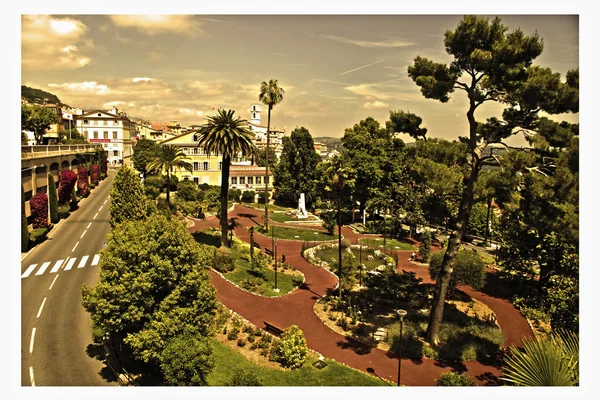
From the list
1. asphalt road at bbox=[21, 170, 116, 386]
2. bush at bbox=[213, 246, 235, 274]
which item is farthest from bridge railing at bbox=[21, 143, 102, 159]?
bush at bbox=[213, 246, 235, 274]

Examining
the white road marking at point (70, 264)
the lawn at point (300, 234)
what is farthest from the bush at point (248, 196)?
the white road marking at point (70, 264)

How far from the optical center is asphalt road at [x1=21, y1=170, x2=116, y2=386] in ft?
65.7

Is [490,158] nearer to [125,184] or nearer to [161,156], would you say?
[125,184]

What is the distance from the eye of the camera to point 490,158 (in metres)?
21.5

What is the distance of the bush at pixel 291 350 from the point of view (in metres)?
21.3

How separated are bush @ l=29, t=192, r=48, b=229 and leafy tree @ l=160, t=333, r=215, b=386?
3283 centimetres

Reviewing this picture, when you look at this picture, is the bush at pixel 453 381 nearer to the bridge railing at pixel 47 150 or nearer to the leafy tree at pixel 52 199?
the bridge railing at pixel 47 150

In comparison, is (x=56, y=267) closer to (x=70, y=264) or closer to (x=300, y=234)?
(x=70, y=264)

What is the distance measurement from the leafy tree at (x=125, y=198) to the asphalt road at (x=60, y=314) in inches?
187

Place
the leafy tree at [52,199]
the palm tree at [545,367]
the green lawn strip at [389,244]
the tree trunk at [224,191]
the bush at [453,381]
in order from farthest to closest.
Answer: the green lawn strip at [389,244] < the leafy tree at [52,199] < the tree trunk at [224,191] < the bush at [453,381] < the palm tree at [545,367]

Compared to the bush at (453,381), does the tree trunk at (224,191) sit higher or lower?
higher

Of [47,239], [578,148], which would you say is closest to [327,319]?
[578,148]

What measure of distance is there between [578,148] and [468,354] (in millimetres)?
13159

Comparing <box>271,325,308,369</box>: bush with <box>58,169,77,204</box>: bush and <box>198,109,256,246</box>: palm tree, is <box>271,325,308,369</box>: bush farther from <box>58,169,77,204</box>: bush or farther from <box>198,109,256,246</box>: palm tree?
<box>58,169,77,204</box>: bush
